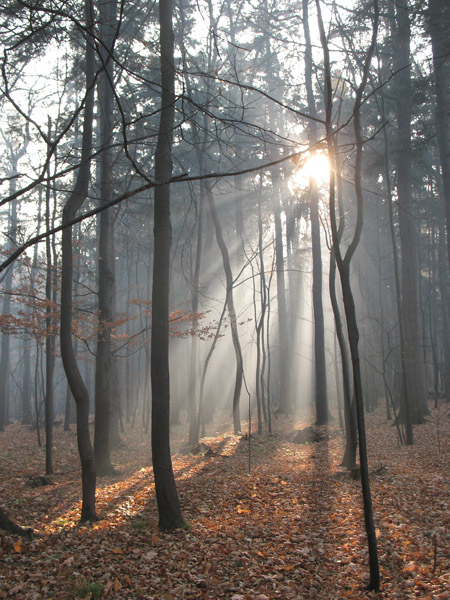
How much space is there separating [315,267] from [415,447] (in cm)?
803

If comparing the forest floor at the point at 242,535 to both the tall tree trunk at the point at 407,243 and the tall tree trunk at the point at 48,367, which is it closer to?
the tall tree trunk at the point at 48,367

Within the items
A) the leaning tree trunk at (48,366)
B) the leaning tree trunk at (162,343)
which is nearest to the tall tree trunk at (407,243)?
the leaning tree trunk at (162,343)

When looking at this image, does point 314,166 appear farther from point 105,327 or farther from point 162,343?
point 105,327

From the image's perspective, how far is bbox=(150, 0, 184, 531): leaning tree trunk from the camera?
6055 mm

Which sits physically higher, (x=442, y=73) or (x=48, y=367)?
(x=442, y=73)

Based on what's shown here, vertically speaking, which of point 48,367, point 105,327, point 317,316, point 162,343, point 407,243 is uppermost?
point 407,243

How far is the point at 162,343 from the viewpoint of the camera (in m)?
6.31

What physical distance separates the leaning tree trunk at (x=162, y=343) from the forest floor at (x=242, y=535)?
16.1 inches

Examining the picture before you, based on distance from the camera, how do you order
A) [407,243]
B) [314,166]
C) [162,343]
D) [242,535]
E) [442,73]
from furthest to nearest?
[407,243] → [442,73] → [314,166] → [162,343] → [242,535]

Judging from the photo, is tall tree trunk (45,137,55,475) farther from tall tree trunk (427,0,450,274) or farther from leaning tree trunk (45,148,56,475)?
tall tree trunk (427,0,450,274)

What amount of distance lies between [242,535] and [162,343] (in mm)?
2786

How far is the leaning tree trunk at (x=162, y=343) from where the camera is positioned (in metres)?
6.05

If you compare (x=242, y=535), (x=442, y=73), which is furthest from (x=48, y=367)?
(x=442, y=73)

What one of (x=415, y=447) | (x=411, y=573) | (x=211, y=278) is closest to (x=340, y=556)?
(x=411, y=573)
